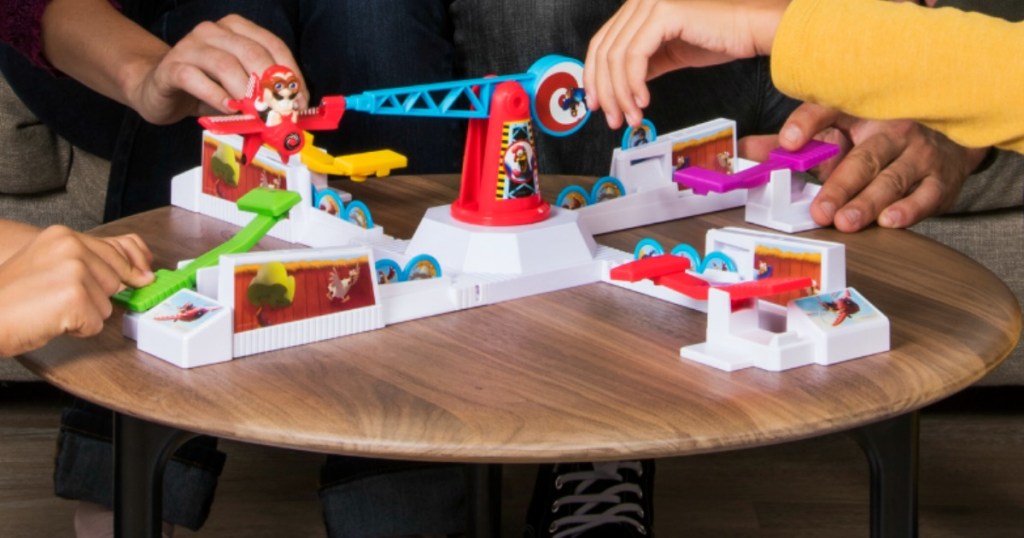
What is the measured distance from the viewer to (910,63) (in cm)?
85

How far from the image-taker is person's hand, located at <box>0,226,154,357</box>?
790mm

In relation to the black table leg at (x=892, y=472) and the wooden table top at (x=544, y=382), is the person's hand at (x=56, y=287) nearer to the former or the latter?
the wooden table top at (x=544, y=382)

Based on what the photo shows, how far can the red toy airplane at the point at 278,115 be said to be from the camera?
0.98 meters

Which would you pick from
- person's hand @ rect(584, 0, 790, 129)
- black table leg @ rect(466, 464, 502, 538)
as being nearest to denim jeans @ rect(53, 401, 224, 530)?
black table leg @ rect(466, 464, 502, 538)

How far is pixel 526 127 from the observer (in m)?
0.98

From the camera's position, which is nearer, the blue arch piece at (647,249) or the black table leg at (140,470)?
the black table leg at (140,470)

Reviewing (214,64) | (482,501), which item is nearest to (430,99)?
(214,64)

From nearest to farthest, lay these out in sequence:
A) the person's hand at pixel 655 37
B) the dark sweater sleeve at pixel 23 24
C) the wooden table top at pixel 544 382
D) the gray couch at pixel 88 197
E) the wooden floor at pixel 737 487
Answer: the wooden table top at pixel 544 382
the person's hand at pixel 655 37
the dark sweater sleeve at pixel 23 24
the wooden floor at pixel 737 487
the gray couch at pixel 88 197

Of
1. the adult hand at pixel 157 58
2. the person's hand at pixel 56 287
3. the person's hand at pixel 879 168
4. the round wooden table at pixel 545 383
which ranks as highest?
the adult hand at pixel 157 58

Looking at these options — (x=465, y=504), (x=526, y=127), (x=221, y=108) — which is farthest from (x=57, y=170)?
(x=526, y=127)

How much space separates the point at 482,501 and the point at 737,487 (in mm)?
649

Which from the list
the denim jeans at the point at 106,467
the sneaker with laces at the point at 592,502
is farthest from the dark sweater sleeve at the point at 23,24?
the sneaker with laces at the point at 592,502

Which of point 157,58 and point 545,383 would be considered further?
point 157,58

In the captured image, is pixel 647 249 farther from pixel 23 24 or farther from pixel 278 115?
pixel 23 24
